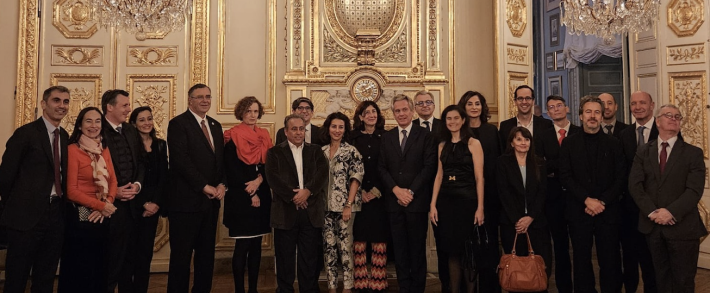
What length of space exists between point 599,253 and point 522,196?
72 cm

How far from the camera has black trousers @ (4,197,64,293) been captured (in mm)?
3160

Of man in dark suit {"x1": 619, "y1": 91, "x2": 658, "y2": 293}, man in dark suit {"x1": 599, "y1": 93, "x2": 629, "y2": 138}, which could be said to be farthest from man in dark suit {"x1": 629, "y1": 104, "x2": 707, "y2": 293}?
man in dark suit {"x1": 599, "y1": 93, "x2": 629, "y2": 138}

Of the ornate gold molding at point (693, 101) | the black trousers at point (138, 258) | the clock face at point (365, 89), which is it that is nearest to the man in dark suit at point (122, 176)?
the black trousers at point (138, 258)

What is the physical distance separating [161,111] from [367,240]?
9.14 ft

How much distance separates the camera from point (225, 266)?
5.61 metres

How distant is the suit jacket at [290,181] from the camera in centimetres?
Answer: 391

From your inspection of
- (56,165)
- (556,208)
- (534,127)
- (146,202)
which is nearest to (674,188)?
(556,208)

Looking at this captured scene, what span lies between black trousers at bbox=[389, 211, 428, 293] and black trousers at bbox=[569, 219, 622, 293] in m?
1.06

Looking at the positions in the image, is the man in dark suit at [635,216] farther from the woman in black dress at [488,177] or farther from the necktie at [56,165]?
the necktie at [56,165]

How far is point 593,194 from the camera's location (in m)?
3.79

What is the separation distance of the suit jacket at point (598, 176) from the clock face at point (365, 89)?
2.47 metres

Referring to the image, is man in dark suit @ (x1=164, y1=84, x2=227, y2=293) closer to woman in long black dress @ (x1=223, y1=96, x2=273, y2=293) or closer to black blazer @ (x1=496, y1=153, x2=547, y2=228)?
woman in long black dress @ (x1=223, y1=96, x2=273, y2=293)

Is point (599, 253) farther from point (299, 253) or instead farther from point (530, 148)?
point (299, 253)

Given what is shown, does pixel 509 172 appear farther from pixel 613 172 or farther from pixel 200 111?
pixel 200 111
